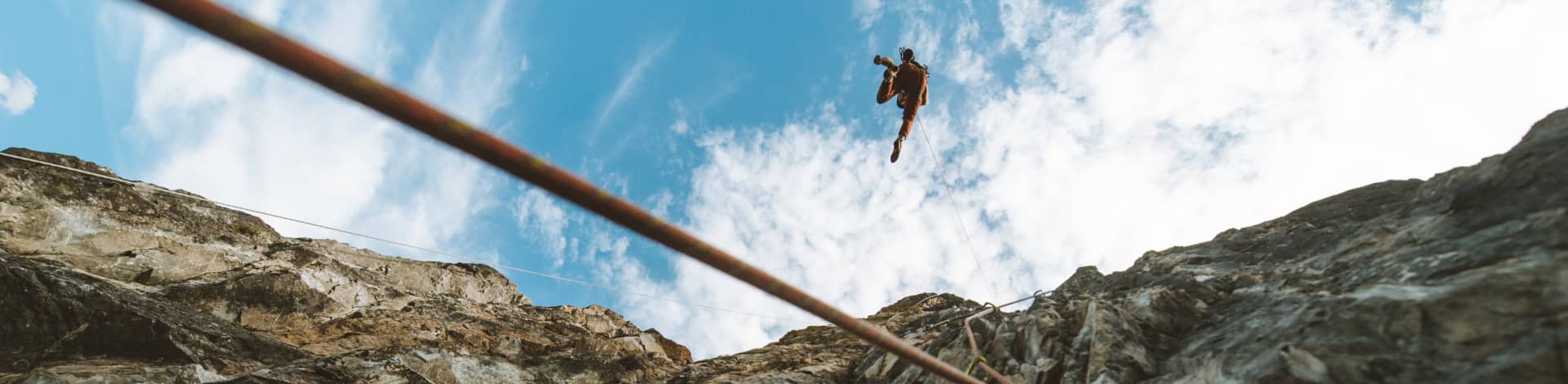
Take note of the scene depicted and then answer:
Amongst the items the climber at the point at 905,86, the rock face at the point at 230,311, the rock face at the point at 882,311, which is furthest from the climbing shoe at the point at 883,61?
the rock face at the point at 230,311

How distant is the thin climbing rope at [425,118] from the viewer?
2014 mm

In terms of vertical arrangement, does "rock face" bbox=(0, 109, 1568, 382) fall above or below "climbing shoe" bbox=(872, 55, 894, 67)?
below

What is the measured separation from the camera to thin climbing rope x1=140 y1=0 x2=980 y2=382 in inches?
79.3

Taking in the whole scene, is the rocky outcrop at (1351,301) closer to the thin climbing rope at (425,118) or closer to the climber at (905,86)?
the climber at (905,86)

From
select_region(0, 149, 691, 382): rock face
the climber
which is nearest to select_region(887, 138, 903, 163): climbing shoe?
the climber

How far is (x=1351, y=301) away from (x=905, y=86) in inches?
320

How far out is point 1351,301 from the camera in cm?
543

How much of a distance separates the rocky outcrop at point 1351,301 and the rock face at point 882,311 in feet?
0.08

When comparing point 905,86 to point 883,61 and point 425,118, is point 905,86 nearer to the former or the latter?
point 883,61

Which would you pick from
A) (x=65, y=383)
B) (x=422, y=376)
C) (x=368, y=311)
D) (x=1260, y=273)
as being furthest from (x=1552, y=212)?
(x=368, y=311)

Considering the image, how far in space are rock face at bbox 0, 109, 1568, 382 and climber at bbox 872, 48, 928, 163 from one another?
13.4 feet

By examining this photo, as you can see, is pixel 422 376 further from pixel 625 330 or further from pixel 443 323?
pixel 625 330

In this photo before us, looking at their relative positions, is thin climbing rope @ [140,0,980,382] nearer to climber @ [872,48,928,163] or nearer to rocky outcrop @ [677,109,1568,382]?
rocky outcrop @ [677,109,1568,382]

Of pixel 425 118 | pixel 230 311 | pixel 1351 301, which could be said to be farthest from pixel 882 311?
pixel 425 118
